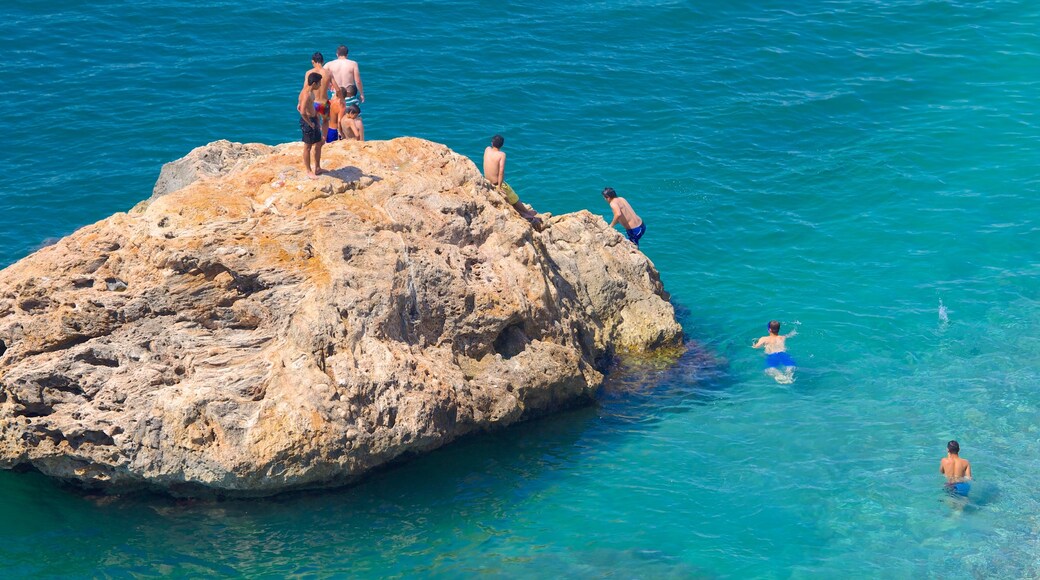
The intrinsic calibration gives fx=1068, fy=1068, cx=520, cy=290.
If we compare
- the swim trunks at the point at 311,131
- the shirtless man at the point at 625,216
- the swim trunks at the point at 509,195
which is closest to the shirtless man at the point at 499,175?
the swim trunks at the point at 509,195

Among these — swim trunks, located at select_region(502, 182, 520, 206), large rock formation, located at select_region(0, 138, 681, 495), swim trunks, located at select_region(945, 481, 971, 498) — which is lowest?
swim trunks, located at select_region(945, 481, 971, 498)

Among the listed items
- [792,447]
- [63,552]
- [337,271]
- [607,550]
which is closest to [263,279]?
[337,271]

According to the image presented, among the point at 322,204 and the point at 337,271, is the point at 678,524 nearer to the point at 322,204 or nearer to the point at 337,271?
the point at 337,271

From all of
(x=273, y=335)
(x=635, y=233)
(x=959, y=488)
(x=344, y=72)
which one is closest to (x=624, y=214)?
(x=635, y=233)

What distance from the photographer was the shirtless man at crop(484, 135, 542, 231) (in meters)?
18.9

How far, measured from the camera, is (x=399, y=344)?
15.4m

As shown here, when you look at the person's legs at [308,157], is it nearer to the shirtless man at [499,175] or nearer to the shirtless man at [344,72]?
the shirtless man at [499,175]

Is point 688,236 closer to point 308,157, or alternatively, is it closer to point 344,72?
point 344,72

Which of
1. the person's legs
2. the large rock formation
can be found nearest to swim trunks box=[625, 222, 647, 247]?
the large rock formation

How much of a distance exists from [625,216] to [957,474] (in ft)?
27.4

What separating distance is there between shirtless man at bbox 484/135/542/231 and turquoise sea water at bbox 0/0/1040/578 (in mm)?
3366

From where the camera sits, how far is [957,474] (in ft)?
53.0

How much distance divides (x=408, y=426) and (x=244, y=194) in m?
4.52

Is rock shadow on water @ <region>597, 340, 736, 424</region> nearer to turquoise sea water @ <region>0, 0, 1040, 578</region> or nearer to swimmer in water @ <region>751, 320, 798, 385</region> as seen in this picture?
turquoise sea water @ <region>0, 0, 1040, 578</region>
